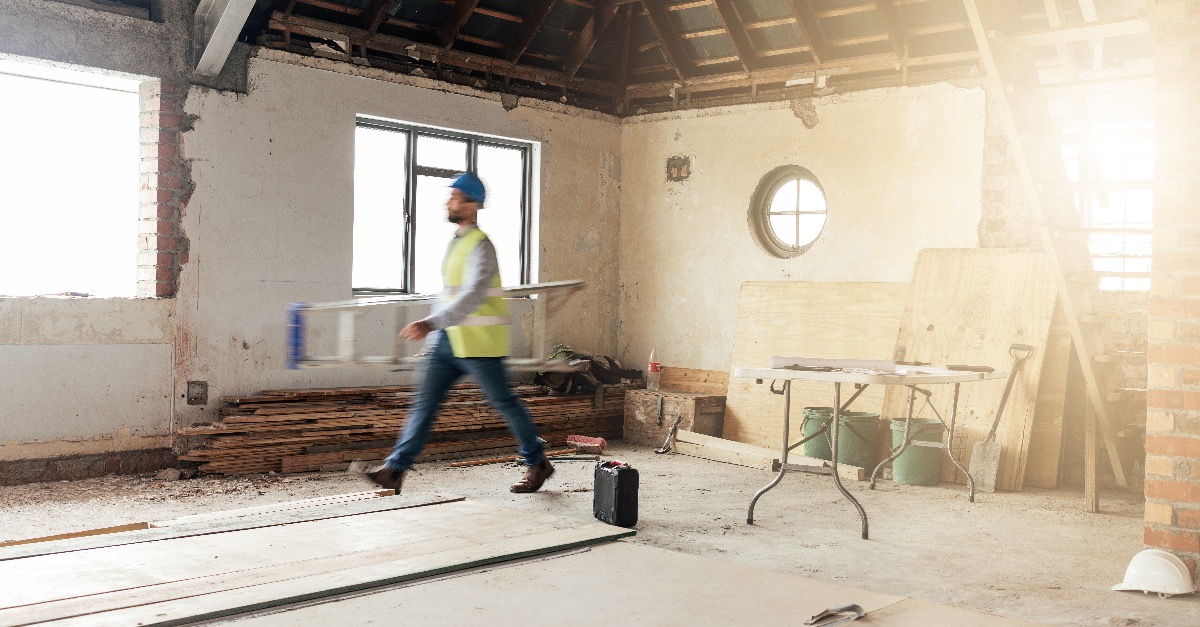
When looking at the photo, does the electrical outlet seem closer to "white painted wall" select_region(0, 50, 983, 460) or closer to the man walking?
"white painted wall" select_region(0, 50, 983, 460)

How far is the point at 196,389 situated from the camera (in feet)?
24.1

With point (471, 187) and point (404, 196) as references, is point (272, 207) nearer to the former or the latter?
point (404, 196)

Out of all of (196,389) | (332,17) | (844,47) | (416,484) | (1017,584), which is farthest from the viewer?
(844,47)

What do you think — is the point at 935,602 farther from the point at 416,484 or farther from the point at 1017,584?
the point at 416,484

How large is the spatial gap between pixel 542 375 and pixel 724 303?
1.78m

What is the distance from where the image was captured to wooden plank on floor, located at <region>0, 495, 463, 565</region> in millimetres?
4438

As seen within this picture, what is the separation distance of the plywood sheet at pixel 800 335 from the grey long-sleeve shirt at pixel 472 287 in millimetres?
3279

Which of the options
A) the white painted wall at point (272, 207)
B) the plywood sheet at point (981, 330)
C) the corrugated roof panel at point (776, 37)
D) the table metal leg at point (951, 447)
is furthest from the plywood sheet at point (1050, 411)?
the white painted wall at point (272, 207)

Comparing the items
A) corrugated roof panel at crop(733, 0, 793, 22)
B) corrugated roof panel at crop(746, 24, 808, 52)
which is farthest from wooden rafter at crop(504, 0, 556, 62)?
corrugated roof panel at crop(746, 24, 808, 52)

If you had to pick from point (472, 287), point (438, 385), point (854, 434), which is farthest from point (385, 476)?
point (854, 434)

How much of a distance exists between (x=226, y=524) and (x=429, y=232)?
4101 millimetres

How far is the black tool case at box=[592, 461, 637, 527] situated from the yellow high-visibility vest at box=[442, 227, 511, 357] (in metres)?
0.94

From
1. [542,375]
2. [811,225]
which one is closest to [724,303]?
[811,225]

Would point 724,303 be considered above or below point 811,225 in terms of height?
below
